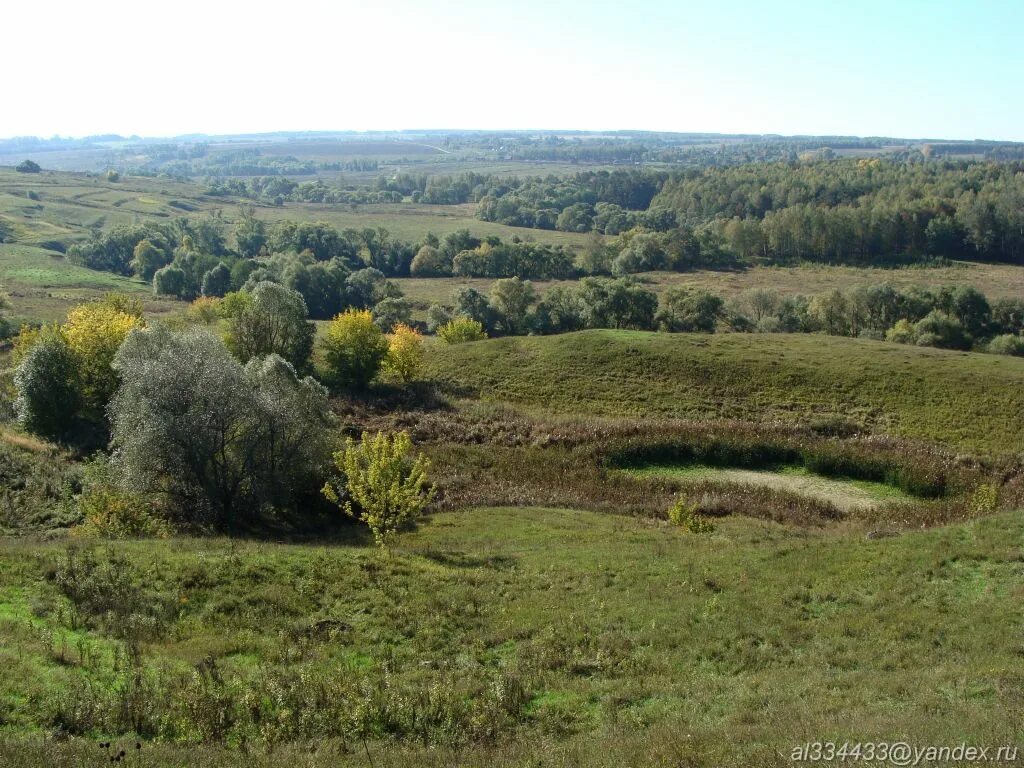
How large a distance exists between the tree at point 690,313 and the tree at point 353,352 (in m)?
39.9

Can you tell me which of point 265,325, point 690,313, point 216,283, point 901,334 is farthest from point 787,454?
point 216,283

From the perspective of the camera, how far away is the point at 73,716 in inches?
451

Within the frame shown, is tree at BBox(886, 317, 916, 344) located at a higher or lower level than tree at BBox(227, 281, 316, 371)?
lower

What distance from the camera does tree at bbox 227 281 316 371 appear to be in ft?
159

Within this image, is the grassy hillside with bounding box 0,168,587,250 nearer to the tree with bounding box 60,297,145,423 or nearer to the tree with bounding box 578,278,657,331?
the tree with bounding box 578,278,657,331

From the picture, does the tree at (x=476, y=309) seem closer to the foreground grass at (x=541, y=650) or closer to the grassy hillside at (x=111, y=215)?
the foreground grass at (x=541, y=650)

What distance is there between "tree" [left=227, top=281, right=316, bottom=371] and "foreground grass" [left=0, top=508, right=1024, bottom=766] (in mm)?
27941

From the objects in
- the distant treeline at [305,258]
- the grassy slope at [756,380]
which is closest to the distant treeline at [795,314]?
the grassy slope at [756,380]

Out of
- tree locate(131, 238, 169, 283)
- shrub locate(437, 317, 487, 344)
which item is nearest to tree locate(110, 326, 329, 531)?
shrub locate(437, 317, 487, 344)

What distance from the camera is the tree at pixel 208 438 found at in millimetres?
26484

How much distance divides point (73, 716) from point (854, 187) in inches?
7598

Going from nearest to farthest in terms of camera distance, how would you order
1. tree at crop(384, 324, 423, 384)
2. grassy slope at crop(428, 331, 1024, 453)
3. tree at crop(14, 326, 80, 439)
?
tree at crop(14, 326, 80, 439) → grassy slope at crop(428, 331, 1024, 453) → tree at crop(384, 324, 423, 384)

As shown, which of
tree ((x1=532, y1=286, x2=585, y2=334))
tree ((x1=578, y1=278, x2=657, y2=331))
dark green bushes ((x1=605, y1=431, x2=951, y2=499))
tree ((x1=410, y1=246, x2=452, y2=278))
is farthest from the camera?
tree ((x1=410, y1=246, x2=452, y2=278))

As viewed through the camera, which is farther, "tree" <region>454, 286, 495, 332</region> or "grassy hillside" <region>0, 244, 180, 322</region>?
"tree" <region>454, 286, 495, 332</region>
